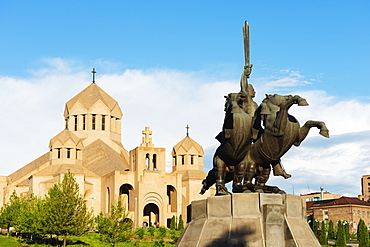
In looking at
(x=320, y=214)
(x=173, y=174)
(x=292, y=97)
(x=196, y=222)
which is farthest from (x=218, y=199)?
(x=320, y=214)

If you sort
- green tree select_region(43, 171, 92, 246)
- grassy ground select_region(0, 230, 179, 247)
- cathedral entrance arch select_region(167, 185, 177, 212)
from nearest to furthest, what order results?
green tree select_region(43, 171, 92, 246), grassy ground select_region(0, 230, 179, 247), cathedral entrance arch select_region(167, 185, 177, 212)

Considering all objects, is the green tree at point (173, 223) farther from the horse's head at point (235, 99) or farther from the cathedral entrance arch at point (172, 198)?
the horse's head at point (235, 99)

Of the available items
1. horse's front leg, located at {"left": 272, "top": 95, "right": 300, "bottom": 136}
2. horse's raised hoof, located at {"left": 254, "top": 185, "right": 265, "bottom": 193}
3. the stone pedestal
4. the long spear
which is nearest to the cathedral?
the long spear

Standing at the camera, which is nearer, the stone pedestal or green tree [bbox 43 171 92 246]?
the stone pedestal

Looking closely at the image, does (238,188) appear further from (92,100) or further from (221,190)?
(92,100)

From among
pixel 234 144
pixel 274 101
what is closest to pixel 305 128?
pixel 274 101

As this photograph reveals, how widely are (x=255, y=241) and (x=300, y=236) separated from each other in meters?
0.98

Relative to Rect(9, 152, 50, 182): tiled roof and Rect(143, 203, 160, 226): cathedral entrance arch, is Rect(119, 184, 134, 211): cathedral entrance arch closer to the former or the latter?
Rect(143, 203, 160, 226): cathedral entrance arch

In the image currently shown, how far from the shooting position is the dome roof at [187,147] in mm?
56562

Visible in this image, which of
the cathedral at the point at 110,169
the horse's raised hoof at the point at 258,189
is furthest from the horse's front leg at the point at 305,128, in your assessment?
the cathedral at the point at 110,169

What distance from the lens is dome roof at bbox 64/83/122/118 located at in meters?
60.4

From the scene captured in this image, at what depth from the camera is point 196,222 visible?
11.3 meters

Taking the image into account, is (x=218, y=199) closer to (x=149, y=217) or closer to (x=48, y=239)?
(x=48, y=239)

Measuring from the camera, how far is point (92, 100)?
199ft
